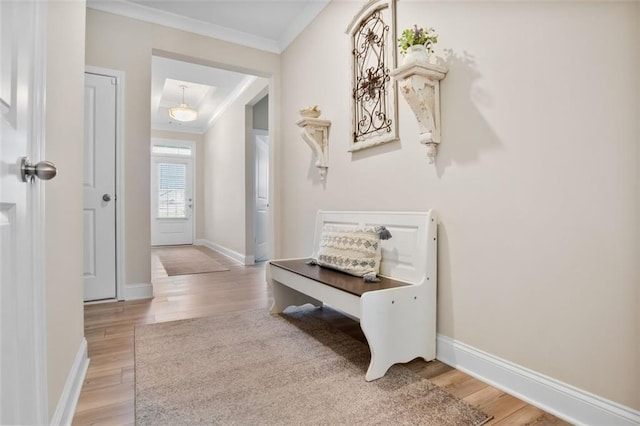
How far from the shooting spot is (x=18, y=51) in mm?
752

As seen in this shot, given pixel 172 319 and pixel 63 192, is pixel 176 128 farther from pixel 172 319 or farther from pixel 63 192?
pixel 63 192

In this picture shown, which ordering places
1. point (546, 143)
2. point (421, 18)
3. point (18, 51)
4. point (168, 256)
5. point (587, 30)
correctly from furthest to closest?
point (168, 256) → point (421, 18) → point (546, 143) → point (587, 30) → point (18, 51)

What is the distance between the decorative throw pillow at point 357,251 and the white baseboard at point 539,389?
0.56m

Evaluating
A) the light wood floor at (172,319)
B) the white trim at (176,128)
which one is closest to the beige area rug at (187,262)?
the light wood floor at (172,319)

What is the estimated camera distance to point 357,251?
2.05m

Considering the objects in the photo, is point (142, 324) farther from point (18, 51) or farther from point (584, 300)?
point (584, 300)

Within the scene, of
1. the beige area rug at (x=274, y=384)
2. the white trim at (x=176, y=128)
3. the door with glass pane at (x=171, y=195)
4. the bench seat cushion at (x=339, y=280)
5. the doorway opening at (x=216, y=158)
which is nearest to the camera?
the beige area rug at (x=274, y=384)

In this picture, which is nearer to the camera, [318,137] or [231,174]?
[318,137]

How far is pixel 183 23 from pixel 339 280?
3076 mm

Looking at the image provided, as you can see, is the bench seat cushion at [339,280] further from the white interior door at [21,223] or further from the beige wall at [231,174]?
the beige wall at [231,174]

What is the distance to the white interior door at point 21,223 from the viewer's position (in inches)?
26.4

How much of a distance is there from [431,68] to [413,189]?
67 cm

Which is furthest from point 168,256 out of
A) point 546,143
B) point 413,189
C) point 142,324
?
point 546,143

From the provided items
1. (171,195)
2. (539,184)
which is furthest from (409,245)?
(171,195)
